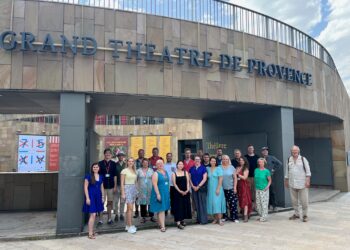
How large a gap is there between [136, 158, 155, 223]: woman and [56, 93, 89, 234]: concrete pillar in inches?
52.8

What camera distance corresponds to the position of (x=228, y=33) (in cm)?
900

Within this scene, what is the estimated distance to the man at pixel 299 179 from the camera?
26.0ft

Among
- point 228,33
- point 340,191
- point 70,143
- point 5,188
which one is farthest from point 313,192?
point 5,188

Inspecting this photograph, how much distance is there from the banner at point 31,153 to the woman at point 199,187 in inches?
973

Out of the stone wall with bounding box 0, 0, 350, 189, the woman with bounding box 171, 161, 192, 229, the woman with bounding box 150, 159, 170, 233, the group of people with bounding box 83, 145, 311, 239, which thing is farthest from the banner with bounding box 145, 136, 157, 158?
the woman with bounding box 150, 159, 170, 233

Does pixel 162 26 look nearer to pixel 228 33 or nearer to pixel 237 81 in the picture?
pixel 228 33

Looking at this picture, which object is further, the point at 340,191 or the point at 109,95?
the point at 340,191

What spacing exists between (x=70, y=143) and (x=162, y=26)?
3.78 meters

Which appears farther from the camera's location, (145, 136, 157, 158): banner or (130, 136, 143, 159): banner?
(130, 136, 143, 159): banner

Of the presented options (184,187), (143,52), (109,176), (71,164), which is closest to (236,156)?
(184,187)

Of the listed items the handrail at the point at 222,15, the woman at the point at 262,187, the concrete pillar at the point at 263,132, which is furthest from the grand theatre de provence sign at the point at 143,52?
the woman at the point at 262,187

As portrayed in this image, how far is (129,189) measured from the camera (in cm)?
703

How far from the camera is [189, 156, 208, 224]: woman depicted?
758 centimetres

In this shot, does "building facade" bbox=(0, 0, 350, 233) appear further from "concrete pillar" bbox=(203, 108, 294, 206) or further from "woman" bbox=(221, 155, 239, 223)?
"woman" bbox=(221, 155, 239, 223)
